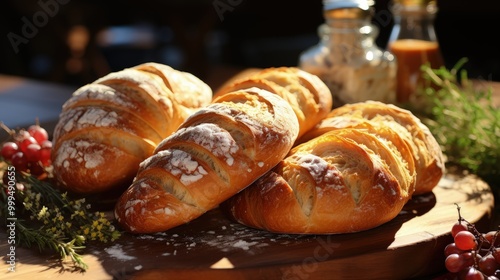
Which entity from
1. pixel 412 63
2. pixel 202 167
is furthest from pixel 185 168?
pixel 412 63

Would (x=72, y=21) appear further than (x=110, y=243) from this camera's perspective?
Yes

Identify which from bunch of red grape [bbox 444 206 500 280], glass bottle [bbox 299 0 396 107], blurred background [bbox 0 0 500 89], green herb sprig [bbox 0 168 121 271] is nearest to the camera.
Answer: bunch of red grape [bbox 444 206 500 280]

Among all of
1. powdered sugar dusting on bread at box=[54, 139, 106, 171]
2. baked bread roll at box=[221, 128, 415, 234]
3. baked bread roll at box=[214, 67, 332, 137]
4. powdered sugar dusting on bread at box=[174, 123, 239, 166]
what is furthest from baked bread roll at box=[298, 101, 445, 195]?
powdered sugar dusting on bread at box=[54, 139, 106, 171]

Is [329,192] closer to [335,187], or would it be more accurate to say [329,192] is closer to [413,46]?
[335,187]

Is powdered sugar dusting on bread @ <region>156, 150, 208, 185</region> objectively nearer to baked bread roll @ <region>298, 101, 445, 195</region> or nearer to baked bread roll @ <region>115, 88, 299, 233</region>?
baked bread roll @ <region>115, 88, 299, 233</region>

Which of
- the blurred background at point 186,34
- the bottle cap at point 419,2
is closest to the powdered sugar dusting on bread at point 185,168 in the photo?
the bottle cap at point 419,2

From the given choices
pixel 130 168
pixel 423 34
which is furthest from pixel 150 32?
pixel 130 168

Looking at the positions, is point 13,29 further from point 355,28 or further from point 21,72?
point 355,28
